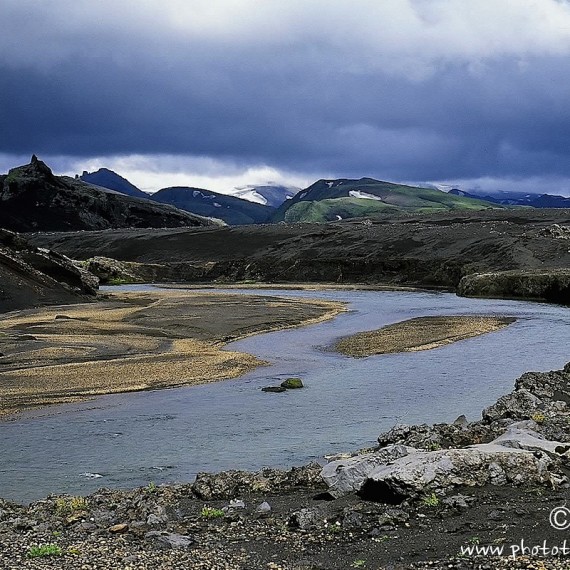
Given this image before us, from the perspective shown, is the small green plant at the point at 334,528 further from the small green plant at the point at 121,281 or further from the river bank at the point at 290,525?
the small green plant at the point at 121,281

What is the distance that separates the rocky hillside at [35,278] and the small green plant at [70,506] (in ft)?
131

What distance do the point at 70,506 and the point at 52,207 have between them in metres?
181

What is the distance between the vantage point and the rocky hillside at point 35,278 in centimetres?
5429

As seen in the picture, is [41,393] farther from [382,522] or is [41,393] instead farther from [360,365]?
[382,522]

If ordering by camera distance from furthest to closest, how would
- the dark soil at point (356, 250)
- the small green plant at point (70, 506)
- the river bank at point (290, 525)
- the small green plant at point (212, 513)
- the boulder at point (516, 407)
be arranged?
the dark soil at point (356, 250)
the boulder at point (516, 407)
the small green plant at point (70, 506)
the small green plant at point (212, 513)
the river bank at point (290, 525)

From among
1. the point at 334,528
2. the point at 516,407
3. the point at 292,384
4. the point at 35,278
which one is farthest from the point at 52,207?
the point at 334,528

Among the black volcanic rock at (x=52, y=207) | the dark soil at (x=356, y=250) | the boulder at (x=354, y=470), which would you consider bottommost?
the boulder at (x=354, y=470)

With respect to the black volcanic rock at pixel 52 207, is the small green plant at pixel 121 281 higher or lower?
lower

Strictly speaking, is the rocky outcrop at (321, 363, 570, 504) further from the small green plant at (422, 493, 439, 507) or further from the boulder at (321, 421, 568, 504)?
the small green plant at (422, 493, 439, 507)

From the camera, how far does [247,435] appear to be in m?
19.8

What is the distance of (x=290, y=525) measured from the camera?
11.8 m

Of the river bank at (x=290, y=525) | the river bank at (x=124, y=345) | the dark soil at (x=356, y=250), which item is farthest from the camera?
the dark soil at (x=356, y=250)

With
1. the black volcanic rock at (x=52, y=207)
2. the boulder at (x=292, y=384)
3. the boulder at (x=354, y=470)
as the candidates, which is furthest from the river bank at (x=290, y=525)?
the black volcanic rock at (x=52, y=207)

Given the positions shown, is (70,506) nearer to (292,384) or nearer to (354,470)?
(354,470)
